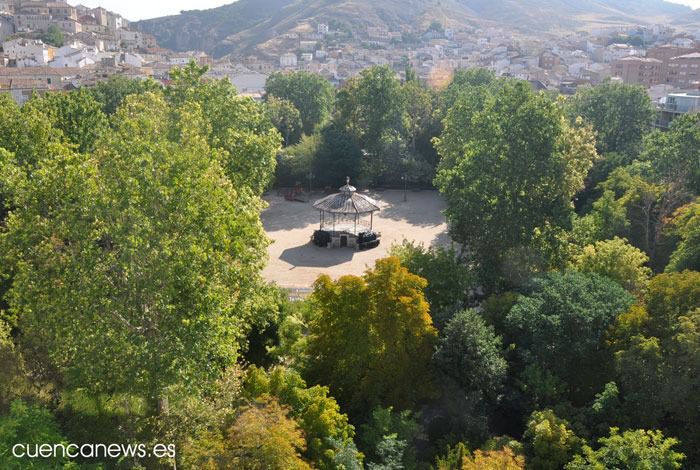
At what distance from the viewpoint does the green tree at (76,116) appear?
3070 centimetres

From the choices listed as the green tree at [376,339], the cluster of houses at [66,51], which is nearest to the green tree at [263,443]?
the green tree at [376,339]

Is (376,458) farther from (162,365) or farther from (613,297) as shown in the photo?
(613,297)

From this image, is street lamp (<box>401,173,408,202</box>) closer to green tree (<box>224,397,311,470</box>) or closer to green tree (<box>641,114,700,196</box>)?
green tree (<box>641,114,700,196</box>)

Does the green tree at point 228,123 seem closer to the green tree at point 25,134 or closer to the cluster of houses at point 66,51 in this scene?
the green tree at point 25,134

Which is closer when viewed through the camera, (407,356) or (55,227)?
(55,227)

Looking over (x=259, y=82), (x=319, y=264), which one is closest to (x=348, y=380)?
(x=319, y=264)

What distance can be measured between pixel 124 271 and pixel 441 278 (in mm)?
11213

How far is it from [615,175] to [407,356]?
23733 millimetres

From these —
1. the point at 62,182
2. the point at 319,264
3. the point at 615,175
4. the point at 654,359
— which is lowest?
the point at 319,264

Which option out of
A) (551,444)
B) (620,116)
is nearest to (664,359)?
(551,444)

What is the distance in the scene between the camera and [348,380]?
17.1m

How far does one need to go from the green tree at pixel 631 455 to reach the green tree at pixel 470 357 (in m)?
3.45

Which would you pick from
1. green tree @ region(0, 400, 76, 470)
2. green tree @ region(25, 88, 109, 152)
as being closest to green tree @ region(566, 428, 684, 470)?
green tree @ region(0, 400, 76, 470)

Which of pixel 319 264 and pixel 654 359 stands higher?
pixel 654 359
